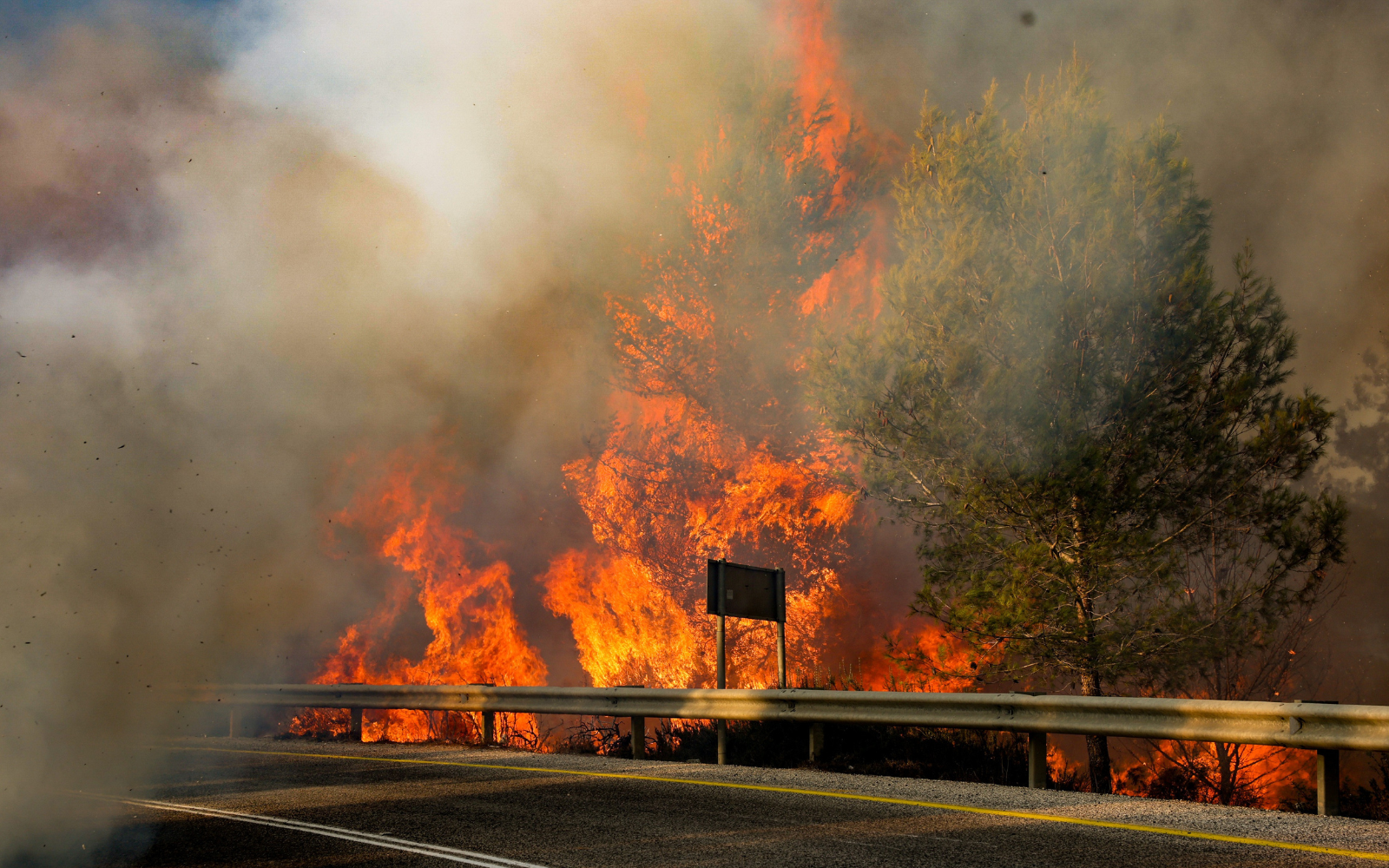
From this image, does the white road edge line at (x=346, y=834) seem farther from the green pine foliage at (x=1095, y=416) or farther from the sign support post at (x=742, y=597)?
the green pine foliage at (x=1095, y=416)

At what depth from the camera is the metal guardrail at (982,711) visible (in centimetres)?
Result: 621

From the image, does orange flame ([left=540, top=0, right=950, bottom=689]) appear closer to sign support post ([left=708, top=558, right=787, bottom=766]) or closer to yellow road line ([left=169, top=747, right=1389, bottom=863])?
sign support post ([left=708, top=558, right=787, bottom=766])

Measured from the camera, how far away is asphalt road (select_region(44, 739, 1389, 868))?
198 inches

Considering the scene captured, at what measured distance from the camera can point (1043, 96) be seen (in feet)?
39.5

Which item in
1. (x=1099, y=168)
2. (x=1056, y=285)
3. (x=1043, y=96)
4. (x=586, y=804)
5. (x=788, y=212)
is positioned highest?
(x=788, y=212)

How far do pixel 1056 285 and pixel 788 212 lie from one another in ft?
53.5

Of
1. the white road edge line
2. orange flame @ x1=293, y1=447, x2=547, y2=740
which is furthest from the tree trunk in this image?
orange flame @ x1=293, y1=447, x2=547, y2=740

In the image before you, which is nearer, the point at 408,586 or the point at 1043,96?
the point at 1043,96

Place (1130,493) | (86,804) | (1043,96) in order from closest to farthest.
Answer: (86,804)
(1130,493)
(1043,96)

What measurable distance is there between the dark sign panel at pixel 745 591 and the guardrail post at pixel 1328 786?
196 inches

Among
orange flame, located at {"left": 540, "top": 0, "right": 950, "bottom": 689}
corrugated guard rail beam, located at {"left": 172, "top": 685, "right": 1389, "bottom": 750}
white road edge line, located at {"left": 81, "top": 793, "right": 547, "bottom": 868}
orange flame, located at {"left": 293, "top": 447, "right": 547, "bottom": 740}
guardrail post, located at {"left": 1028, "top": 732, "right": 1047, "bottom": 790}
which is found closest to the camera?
white road edge line, located at {"left": 81, "top": 793, "right": 547, "bottom": 868}

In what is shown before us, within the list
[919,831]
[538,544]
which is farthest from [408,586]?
[919,831]

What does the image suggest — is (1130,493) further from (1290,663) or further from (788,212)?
(788,212)

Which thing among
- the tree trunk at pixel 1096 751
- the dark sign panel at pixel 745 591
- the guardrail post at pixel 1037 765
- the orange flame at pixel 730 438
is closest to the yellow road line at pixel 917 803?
the guardrail post at pixel 1037 765
